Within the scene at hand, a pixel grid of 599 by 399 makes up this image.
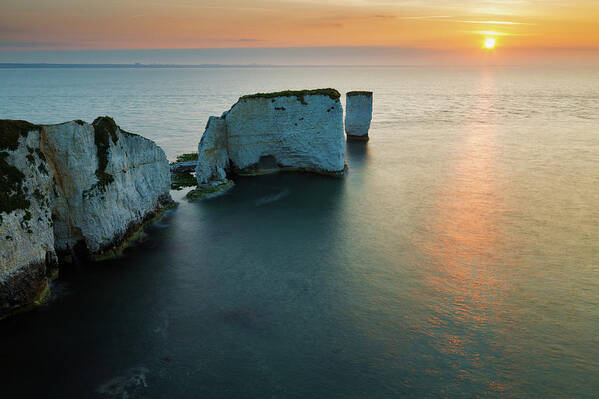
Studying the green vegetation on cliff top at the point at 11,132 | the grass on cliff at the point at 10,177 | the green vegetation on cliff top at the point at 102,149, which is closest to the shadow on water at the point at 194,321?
the green vegetation on cliff top at the point at 102,149

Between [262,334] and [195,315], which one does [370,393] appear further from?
[195,315]

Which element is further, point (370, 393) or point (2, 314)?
point (2, 314)

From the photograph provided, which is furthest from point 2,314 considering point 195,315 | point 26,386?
point 195,315

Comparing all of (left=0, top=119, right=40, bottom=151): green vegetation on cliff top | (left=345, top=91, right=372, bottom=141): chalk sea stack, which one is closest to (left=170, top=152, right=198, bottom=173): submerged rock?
(left=0, top=119, right=40, bottom=151): green vegetation on cliff top

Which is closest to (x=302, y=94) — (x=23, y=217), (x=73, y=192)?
(x=73, y=192)

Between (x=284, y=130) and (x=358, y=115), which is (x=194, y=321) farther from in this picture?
(x=358, y=115)

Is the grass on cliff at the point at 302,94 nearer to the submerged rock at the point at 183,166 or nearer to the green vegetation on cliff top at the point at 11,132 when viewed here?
the submerged rock at the point at 183,166

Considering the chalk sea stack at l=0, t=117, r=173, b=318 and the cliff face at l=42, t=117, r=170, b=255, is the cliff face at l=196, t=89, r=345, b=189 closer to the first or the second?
the chalk sea stack at l=0, t=117, r=173, b=318
